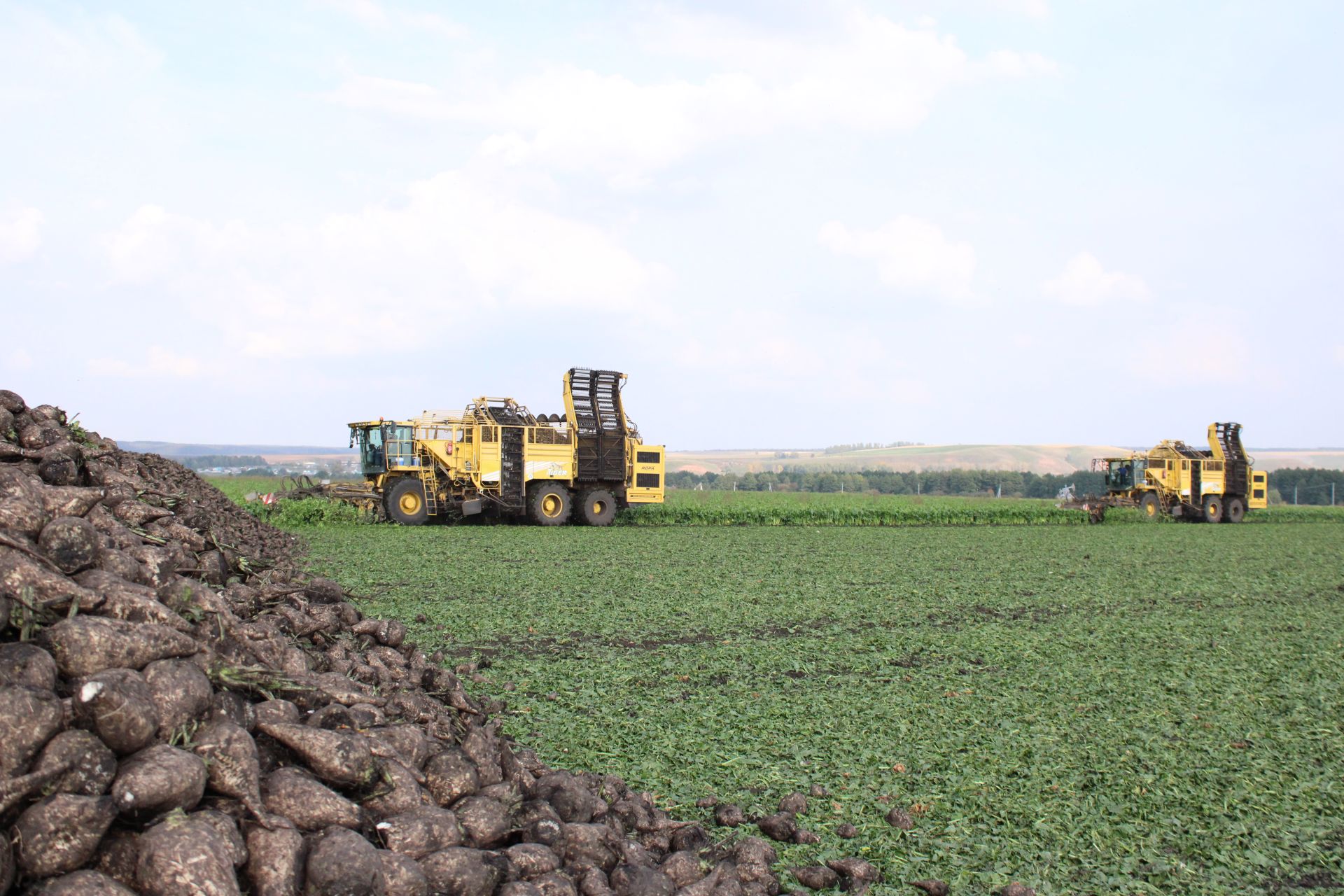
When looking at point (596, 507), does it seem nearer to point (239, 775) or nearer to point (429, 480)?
point (429, 480)

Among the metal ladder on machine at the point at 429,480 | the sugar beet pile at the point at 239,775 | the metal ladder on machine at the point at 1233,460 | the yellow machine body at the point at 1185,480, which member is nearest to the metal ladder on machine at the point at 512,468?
the metal ladder on machine at the point at 429,480

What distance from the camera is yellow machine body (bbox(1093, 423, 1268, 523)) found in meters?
28.1

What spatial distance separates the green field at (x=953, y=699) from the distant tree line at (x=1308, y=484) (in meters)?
41.1

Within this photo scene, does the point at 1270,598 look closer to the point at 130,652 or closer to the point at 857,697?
the point at 857,697

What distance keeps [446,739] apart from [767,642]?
13.3 ft

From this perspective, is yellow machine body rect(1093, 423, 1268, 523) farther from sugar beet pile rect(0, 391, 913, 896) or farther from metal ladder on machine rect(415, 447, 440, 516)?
sugar beet pile rect(0, 391, 913, 896)

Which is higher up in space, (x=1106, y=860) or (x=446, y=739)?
(x=446, y=739)

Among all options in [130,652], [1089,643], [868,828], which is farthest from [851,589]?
[130,652]

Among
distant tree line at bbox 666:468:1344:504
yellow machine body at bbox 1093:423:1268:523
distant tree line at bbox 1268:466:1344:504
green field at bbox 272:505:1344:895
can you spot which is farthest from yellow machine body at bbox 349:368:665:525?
distant tree line at bbox 1268:466:1344:504

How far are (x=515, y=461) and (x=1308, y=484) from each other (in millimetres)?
46629

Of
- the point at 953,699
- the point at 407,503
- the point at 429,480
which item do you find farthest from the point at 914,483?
the point at 953,699

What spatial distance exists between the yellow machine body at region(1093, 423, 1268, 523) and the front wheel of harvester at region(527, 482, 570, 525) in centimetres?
1753

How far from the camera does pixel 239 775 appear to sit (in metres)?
2.61

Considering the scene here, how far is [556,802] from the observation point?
3.34m
